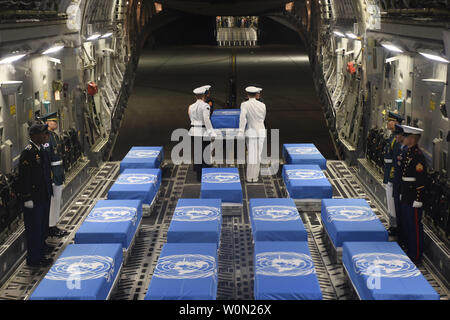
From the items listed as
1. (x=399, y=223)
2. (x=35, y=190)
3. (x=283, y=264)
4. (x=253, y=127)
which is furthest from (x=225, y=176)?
(x=283, y=264)

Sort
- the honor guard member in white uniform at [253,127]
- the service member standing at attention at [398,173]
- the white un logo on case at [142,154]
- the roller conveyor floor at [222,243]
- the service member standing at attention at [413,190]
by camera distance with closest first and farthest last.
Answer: the roller conveyor floor at [222,243] < the service member standing at attention at [413,190] < the service member standing at attention at [398,173] < the honor guard member in white uniform at [253,127] < the white un logo on case at [142,154]

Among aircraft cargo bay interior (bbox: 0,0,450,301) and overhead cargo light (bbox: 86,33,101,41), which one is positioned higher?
overhead cargo light (bbox: 86,33,101,41)

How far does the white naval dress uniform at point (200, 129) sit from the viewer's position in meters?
12.4

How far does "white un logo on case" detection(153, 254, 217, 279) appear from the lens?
6.60 metres

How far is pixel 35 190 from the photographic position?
825 cm

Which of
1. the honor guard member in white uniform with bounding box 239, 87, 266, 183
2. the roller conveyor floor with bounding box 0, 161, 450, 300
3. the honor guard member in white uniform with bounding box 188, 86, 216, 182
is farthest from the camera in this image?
the honor guard member in white uniform with bounding box 188, 86, 216, 182

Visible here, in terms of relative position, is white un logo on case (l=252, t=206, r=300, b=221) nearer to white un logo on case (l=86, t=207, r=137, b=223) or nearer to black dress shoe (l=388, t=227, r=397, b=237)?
black dress shoe (l=388, t=227, r=397, b=237)

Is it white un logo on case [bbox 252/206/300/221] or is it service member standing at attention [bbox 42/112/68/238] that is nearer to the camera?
white un logo on case [bbox 252/206/300/221]

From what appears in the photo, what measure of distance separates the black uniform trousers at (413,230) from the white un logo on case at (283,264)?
1.98 metres

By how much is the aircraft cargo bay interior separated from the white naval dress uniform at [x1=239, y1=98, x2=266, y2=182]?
29mm

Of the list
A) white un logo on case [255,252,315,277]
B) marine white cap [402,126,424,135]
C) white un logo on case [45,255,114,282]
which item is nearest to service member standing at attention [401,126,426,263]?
marine white cap [402,126,424,135]

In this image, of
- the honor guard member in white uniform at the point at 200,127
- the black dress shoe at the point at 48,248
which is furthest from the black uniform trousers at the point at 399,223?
the black dress shoe at the point at 48,248

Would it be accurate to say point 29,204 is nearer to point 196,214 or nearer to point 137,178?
point 196,214

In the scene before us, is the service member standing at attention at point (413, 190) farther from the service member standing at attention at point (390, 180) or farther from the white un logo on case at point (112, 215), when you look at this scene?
the white un logo on case at point (112, 215)
